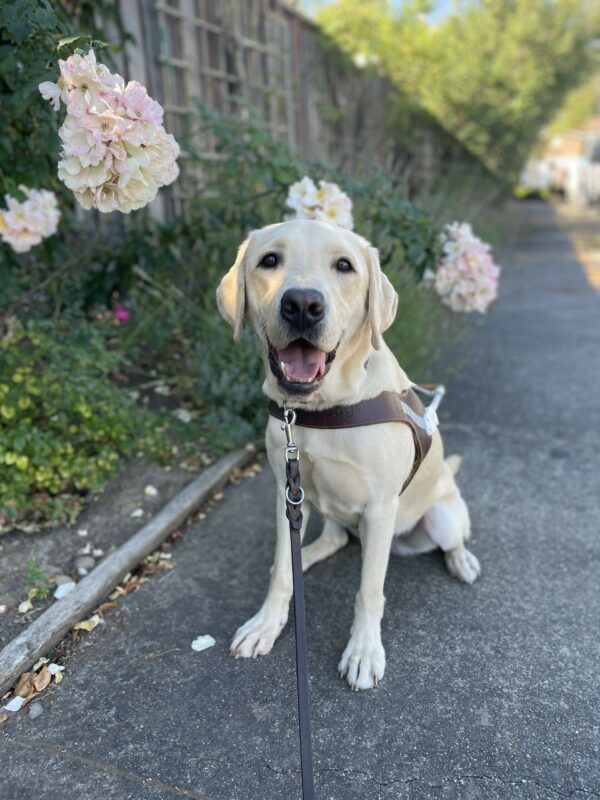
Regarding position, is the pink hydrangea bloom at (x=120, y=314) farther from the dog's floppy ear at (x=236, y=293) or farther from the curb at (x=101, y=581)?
the dog's floppy ear at (x=236, y=293)

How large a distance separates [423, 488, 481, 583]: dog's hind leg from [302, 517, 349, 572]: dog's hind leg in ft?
1.42

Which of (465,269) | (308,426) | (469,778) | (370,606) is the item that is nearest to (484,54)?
(465,269)

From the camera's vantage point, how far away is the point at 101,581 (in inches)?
106

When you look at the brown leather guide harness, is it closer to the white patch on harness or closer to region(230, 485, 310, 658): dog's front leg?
the white patch on harness

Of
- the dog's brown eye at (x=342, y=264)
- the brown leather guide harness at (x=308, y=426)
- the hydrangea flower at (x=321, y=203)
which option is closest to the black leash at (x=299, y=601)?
the brown leather guide harness at (x=308, y=426)

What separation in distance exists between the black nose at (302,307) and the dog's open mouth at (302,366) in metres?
0.10

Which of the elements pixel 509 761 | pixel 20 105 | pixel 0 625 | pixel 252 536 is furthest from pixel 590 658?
pixel 20 105

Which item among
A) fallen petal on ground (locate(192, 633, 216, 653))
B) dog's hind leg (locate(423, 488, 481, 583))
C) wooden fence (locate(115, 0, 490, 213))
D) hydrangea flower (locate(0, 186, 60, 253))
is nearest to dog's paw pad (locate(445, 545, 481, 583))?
dog's hind leg (locate(423, 488, 481, 583))

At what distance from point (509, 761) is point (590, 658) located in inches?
25.1

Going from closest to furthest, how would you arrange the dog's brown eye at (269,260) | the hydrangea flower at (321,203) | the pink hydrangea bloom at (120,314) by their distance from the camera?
the dog's brown eye at (269,260)
the hydrangea flower at (321,203)
the pink hydrangea bloom at (120,314)

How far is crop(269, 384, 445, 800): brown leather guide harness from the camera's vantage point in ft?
6.18

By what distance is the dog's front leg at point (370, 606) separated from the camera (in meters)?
2.26

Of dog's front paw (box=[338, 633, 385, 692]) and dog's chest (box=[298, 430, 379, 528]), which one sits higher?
dog's chest (box=[298, 430, 379, 528])

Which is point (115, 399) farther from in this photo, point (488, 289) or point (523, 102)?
point (523, 102)
